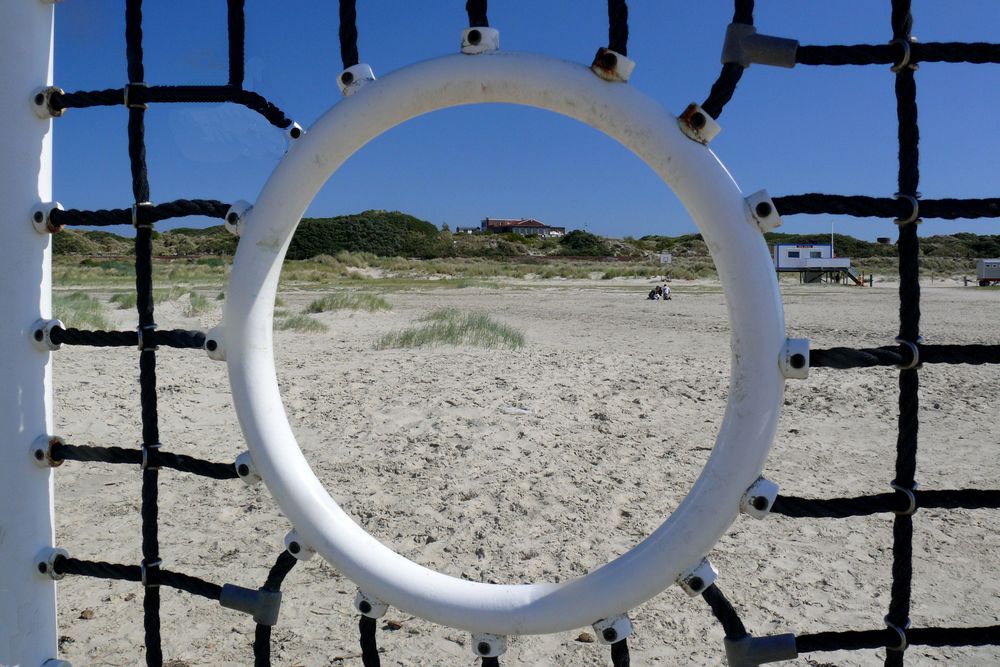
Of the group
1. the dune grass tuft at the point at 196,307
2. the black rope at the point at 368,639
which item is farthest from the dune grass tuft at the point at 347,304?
the black rope at the point at 368,639

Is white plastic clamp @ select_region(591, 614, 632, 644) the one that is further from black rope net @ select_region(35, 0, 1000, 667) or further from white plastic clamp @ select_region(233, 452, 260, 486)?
white plastic clamp @ select_region(233, 452, 260, 486)

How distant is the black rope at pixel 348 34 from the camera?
1488mm

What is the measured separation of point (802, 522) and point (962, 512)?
2.83 ft

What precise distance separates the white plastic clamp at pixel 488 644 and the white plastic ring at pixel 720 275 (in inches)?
1.0

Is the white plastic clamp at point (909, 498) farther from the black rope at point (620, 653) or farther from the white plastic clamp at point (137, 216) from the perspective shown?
the white plastic clamp at point (137, 216)

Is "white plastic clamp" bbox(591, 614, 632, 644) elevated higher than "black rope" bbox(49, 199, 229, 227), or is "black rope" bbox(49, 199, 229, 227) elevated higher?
"black rope" bbox(49, 199, 229, 227)

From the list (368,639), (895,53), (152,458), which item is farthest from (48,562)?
(895,53)

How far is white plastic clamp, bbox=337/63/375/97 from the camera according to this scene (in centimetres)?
140

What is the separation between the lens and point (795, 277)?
41500 mm

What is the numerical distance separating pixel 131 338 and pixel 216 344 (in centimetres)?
34

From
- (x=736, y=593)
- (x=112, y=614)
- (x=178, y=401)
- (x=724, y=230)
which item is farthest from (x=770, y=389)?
(x=178, y=401)

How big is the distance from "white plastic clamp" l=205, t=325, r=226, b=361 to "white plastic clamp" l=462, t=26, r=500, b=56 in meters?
0.70

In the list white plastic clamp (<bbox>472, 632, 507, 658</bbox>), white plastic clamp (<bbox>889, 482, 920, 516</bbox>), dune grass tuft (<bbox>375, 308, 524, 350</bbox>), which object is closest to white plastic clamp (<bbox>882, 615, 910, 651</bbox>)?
white plastic clamp (<bbox>889, 482, 920, 516</bbox>)

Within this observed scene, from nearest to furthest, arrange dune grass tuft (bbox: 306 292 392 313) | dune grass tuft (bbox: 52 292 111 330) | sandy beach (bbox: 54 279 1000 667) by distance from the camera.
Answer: sandy beach (bbox: 54 279 1000 667)
dune grass tuft (bbox: 52 292 111 330)
dune grass tuft (bbox: 306 292 392 313)
